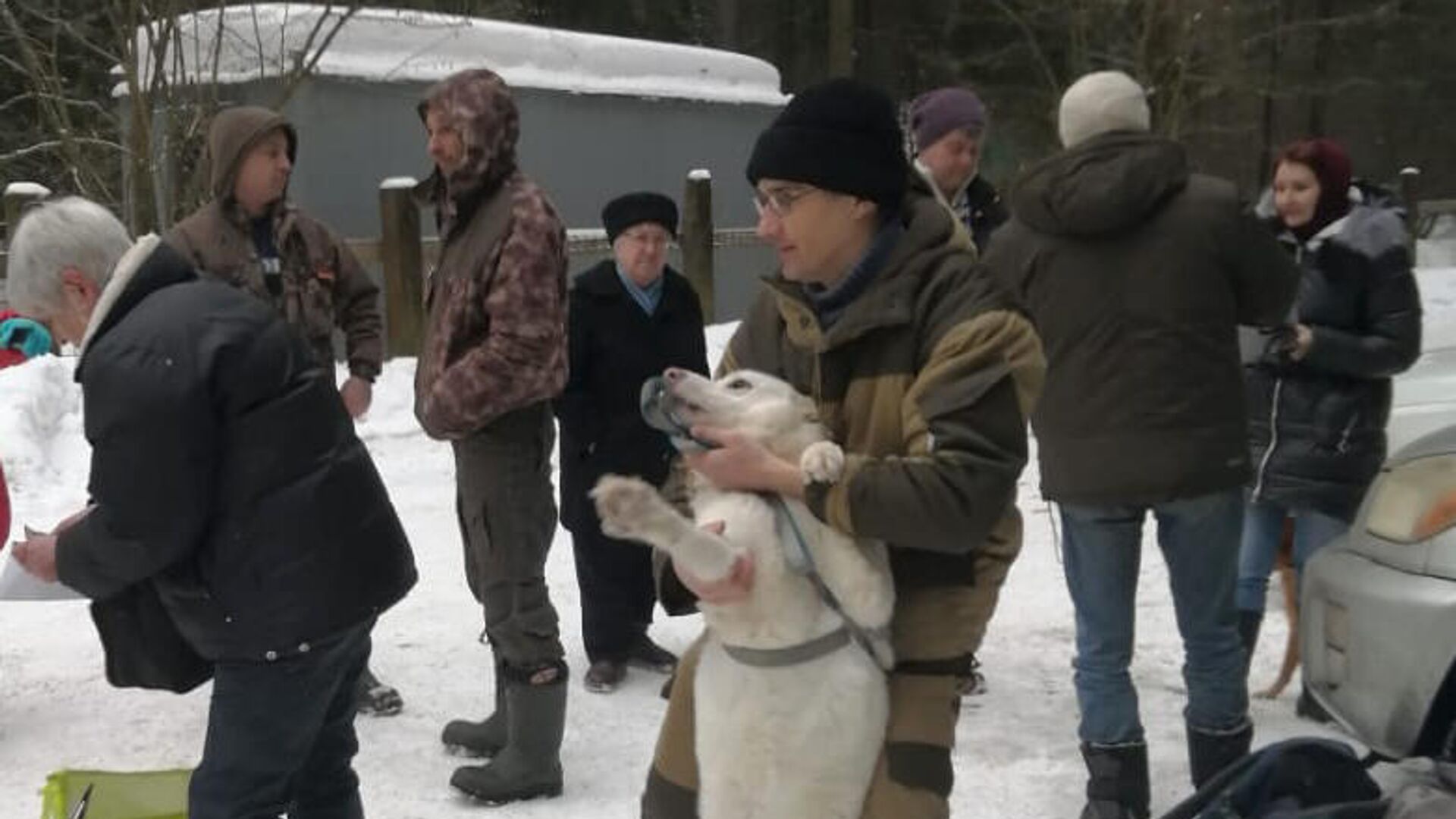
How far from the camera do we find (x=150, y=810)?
3414 mm

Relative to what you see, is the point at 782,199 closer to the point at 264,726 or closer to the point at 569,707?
the point at 264,726

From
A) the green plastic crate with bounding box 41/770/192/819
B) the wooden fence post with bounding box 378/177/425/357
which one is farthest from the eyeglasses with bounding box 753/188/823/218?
the wooden fence post with bounding box 378/177/425/357

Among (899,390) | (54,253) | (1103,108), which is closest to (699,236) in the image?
(1103,108)

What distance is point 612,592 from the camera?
5273mm

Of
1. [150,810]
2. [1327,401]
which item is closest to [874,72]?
[1327,401]

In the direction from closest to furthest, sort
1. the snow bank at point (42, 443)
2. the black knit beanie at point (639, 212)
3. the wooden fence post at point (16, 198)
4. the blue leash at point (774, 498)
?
1. the blue leash at point (774, 498)
2. the black knit beanie at point (639, 212)
3. the snow bank at point (42, 443)
4. the wooden fence post at point (16, 198)

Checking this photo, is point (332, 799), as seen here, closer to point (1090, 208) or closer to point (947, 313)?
point (947, 313)

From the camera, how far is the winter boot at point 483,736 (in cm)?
450

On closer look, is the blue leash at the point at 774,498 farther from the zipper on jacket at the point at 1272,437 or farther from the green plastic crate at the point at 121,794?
the zipper on jacket at the point at 1272,437

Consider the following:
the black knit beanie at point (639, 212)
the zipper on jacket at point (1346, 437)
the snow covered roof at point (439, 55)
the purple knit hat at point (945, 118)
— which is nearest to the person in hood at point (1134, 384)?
the zipper on jacket at point (1346, 437)

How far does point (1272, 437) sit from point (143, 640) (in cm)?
326

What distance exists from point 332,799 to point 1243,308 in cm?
248

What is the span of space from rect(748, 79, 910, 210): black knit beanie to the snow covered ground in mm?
2276

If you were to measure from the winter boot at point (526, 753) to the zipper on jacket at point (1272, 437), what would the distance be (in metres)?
2.19
